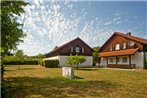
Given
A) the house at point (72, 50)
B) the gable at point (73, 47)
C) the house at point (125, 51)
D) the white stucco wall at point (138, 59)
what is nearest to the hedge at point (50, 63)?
the house at point (72, 50)

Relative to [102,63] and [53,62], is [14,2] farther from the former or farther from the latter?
[102,63]

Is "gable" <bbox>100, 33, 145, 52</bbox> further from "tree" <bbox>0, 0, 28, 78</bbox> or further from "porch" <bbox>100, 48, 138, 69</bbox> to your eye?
"tree" <bbox>0, 0, 28, 78</bbox>

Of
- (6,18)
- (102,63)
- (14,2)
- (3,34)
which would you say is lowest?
(102,63)

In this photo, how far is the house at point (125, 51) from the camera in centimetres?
4016

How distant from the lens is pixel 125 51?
143 feet

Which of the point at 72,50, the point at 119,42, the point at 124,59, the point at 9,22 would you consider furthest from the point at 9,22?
the point at 72,50

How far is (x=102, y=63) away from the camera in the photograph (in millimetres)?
56625

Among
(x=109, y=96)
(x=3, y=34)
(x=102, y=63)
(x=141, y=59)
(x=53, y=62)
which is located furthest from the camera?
(x=102, y=63)

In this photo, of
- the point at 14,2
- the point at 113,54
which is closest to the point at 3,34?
the point at 14,2

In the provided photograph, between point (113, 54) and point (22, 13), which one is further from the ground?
point (22, 13)

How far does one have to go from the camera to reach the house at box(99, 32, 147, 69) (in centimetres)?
4016

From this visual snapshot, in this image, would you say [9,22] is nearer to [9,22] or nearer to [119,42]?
[9,22]

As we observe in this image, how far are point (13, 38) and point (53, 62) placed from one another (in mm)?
32130

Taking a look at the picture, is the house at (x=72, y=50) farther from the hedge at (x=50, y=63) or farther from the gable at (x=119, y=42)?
the gable at (x=119, y=42)
